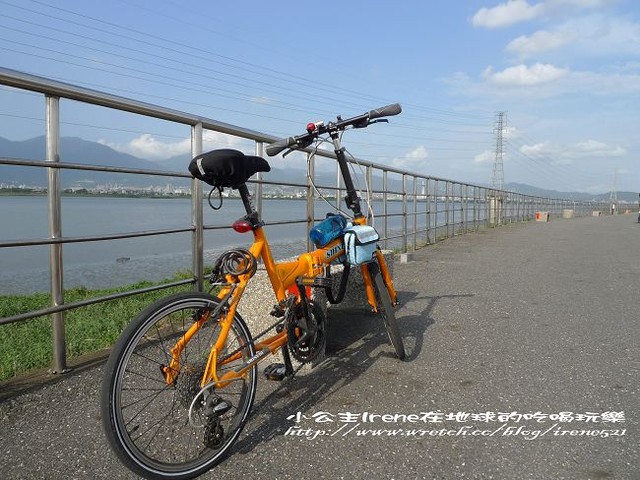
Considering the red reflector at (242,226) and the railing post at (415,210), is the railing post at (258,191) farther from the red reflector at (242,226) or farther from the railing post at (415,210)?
the railing post at (415,210)

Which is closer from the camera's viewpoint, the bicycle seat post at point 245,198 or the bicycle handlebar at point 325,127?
the bicycle seat post at point 245,198

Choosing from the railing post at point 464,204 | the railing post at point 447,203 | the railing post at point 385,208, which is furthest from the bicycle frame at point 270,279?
the railing post at point 464,204

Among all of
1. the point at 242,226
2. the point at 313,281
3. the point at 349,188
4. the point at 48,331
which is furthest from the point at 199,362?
the point at 48,331

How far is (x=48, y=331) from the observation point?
4352 millimetres

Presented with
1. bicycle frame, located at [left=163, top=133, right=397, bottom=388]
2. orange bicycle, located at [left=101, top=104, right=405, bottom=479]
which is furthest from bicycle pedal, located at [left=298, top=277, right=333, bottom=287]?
orange bicycle, located at [left=101, top=104, right=405, bottom=479]

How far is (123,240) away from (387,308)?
5.08 meters

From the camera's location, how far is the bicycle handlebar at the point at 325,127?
2911 mm

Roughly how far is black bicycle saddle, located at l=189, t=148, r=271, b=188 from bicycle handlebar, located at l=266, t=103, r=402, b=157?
2.41ft

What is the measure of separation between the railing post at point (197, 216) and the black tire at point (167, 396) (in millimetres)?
1709

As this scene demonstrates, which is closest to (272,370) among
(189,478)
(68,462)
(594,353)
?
(189,478)

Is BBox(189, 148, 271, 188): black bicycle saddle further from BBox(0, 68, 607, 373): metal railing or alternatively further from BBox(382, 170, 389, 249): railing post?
BBox(382, 170, 389, 249): railing post

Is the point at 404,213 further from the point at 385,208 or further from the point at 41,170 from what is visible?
the point at 41,170

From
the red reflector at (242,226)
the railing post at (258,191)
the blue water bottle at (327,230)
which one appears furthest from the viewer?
the railing post at (258,191)

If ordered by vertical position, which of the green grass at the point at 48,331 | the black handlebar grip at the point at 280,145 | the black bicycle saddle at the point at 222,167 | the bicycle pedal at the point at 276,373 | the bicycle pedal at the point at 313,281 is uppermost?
the black handlebar grip at the point at 280,145
